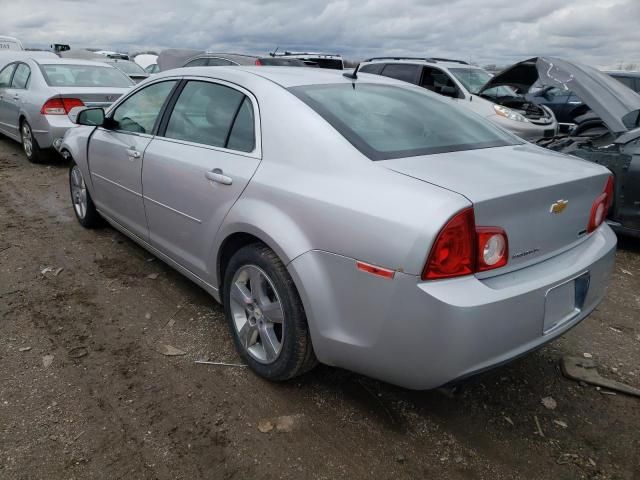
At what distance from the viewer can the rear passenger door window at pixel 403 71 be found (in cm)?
997

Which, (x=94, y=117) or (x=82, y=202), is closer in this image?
(x=94, y=117)

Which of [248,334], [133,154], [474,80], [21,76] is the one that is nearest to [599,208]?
[248,334]

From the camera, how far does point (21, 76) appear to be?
8258 millimetres

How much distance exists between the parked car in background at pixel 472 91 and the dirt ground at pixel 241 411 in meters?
6.15

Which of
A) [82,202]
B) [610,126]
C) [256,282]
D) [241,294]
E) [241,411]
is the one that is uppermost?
[610,126]

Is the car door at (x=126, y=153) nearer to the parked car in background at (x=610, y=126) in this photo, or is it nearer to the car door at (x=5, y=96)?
the parked car in background at (x=610, y=126)

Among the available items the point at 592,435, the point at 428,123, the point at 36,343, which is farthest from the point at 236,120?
the point at 592,435

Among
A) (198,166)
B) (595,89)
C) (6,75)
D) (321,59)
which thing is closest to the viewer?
(198,166)

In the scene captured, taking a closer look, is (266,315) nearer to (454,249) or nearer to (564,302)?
(454,249)

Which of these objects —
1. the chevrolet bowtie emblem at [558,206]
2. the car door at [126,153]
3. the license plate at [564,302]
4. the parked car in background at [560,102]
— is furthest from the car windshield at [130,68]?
the license plate at [564,302]

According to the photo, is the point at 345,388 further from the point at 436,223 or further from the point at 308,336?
the point at 436,223

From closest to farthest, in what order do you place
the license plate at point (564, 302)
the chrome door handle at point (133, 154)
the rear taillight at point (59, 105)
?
the license plate at point (564, 302)
the chrome door handle at point (133, 154)
the rear taillight at point (59, 105)

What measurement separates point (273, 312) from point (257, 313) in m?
0.17

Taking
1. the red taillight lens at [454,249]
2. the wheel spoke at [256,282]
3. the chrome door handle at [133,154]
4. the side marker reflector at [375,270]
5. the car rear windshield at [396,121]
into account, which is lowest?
the wheel spoke at [256,282]
